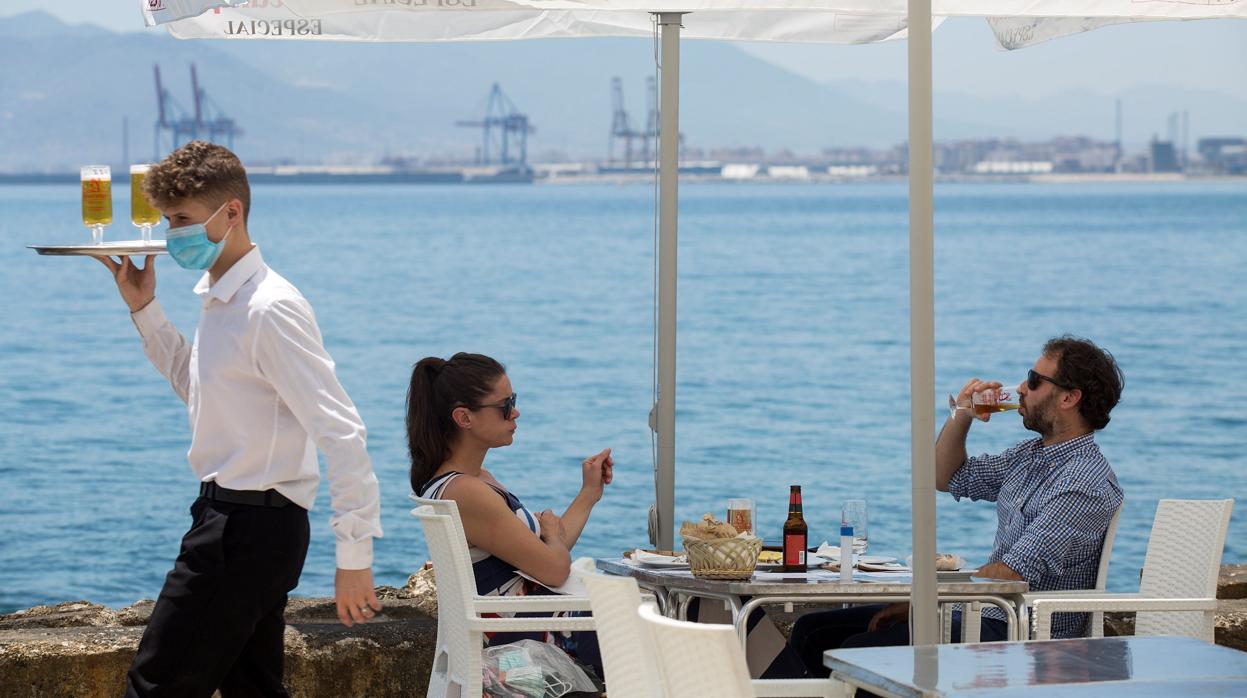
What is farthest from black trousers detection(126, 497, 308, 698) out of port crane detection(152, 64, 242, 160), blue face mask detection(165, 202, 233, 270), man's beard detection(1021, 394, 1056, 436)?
port crane detection(152, 64, 242, 160)

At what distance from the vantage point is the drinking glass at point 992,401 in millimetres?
4523

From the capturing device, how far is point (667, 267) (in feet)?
16.0

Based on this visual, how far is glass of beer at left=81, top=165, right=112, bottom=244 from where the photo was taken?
366 centimetres

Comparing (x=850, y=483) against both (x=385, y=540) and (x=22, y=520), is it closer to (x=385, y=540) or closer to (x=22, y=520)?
(x=385, y=540)

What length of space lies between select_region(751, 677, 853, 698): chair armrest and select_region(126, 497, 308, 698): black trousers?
960mm

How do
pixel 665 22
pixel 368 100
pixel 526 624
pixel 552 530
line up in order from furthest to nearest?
pixel 368 100 → pixel 665 22 → pixel 552 530 → pixel 526 624

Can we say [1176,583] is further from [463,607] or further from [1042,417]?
[463,607]

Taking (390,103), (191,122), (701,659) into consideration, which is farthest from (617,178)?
(701,659)

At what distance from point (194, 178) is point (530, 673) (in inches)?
54.4

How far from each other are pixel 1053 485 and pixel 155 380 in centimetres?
3105

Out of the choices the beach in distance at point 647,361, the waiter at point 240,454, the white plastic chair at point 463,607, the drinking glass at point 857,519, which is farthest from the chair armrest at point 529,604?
the beach in distance at point 647,361

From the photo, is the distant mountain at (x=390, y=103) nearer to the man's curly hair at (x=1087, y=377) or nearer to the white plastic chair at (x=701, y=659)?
the man's curly hair at (x=1087, y=377)

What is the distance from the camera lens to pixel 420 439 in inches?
168

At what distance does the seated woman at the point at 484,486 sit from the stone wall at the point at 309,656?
0.58 meters
